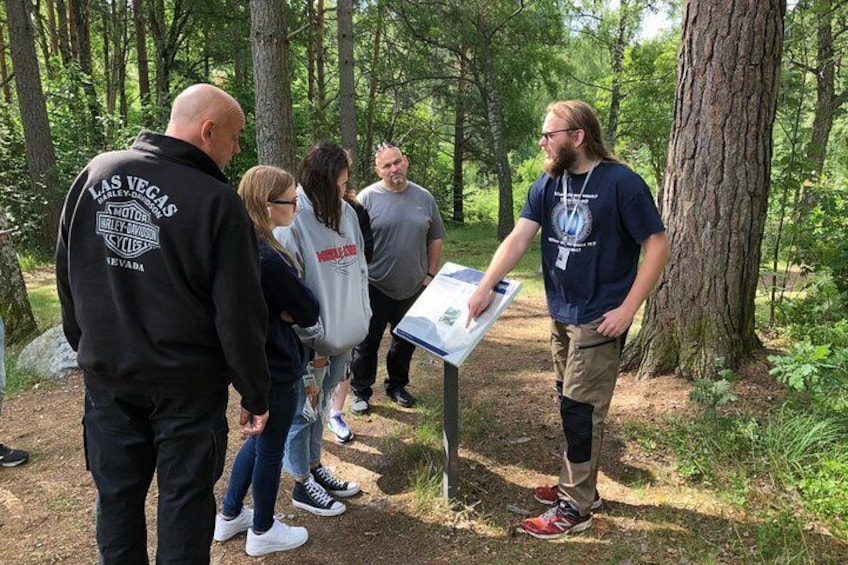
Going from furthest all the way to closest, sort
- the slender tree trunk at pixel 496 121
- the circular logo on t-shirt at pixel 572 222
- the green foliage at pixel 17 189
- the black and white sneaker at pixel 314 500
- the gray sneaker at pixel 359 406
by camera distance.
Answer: the slender tree trunk at pixel 496 121 → the green foliage at pixel 17 189 → the gray sneaker at pixel 359 406 → the black and white sneaker at pixel 314 500 → the circular logo on t-shirt at pixel 572 222

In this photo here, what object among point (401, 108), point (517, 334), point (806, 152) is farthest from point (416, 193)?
point (401, 108)

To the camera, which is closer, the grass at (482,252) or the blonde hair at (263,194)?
the blonde hair at (263,194)

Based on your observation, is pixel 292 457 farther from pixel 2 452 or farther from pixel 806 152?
pixel 806 152

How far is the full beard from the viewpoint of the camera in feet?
8.67

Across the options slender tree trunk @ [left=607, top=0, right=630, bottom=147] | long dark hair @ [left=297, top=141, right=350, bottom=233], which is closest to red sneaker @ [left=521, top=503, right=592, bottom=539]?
long dark hair @ [left=297, top=141, right=350, bottom=233]

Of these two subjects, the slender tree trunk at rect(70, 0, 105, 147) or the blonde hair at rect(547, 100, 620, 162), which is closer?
the blonde hair at rect(547, 100, 620, 162)

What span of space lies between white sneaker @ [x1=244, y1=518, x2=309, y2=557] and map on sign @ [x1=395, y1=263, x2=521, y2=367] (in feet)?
3.58

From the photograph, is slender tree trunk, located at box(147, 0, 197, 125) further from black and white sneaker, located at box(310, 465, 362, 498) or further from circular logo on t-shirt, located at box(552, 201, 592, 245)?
circular logo on t-shirt, located at box(552, 201, 592, 245)

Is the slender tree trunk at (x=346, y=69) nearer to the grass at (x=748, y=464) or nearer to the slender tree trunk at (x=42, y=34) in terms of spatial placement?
the grass at (x=748, y=464)

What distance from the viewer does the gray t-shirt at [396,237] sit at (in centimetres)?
402

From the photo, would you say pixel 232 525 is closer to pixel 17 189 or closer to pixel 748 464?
pixel 748 464

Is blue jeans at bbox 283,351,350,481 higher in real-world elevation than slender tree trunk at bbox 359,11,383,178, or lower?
lower

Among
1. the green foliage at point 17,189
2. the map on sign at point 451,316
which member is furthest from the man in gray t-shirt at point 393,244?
the green foliage at point 17,189

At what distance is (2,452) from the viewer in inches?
142
